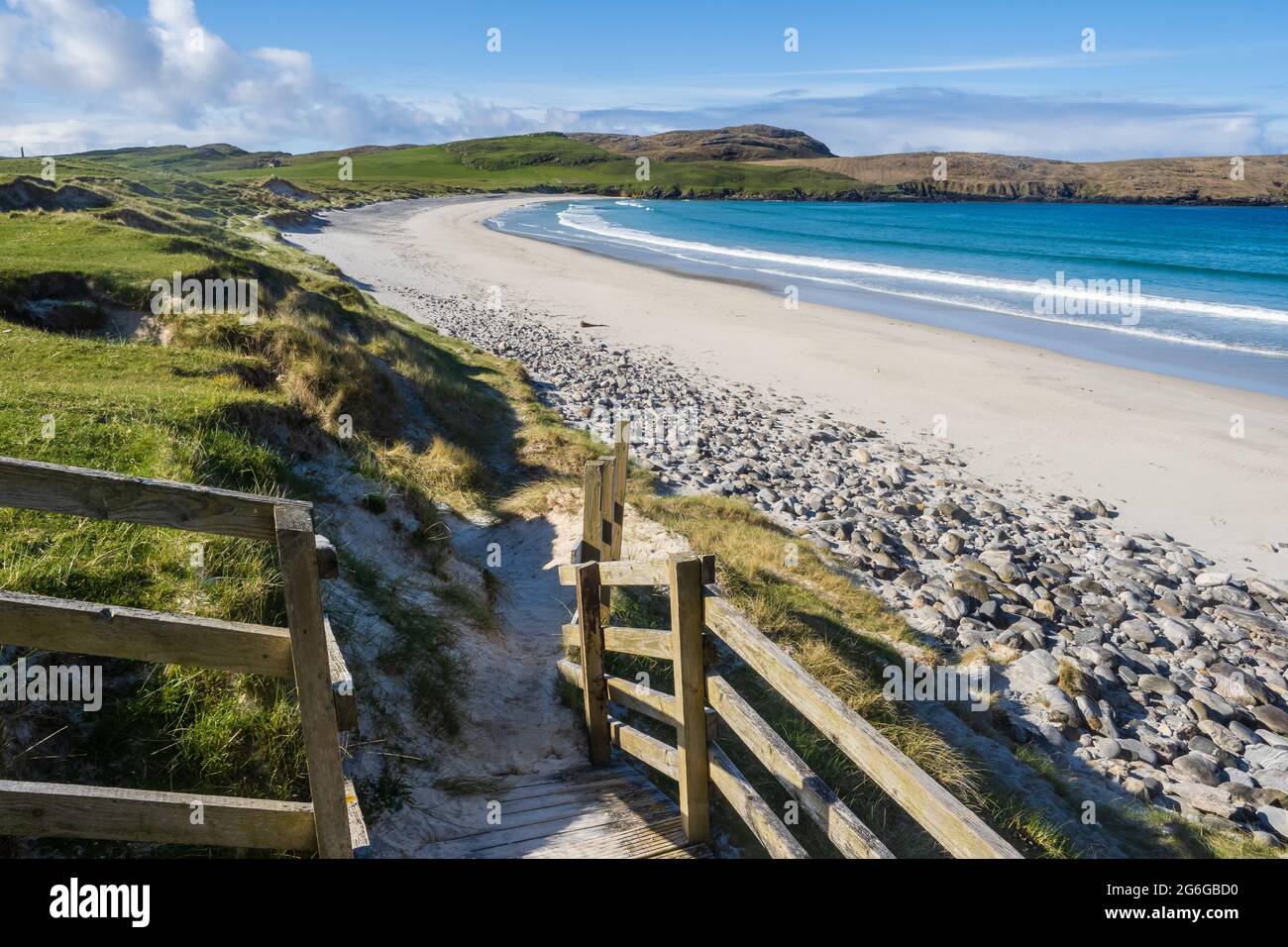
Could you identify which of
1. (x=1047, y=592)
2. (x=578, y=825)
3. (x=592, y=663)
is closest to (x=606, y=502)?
(x=592, y=663)

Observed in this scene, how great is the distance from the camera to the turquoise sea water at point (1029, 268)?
29359 millimetres

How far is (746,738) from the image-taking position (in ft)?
15.0

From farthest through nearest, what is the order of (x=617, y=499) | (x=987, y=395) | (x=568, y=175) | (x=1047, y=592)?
(x=568, y=175) < (x=987, y=395) < (x=1047, y=592) < (x=617, y=499)

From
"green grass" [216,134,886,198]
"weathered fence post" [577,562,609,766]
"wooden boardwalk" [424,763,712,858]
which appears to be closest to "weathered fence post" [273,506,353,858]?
"wooden boardwalk" [424,763,712,858]

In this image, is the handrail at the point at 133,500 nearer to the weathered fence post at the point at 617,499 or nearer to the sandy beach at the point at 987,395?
the weathered fence post at the point at 617,499

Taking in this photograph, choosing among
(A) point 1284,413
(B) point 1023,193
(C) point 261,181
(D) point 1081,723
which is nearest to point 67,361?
(D) point 1081,723

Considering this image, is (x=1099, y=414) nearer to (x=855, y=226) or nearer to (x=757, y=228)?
(x=757, y=228)

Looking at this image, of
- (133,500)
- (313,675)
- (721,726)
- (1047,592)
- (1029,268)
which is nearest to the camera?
(133,500)

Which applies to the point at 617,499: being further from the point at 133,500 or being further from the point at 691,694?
the point at 133,500

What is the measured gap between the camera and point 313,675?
10.5ft

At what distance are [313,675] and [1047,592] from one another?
34.3 feet

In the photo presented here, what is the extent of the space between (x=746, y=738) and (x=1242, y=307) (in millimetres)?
42278

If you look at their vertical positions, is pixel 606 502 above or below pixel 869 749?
above

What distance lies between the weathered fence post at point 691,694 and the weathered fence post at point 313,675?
185cm
